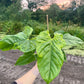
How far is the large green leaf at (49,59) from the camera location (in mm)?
232

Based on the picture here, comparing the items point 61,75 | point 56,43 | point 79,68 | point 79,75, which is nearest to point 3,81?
point 61,75

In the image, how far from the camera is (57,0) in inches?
632

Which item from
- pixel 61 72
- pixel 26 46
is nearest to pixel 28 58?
pixel 26 46

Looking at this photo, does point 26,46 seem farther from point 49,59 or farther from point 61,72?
point 61,72

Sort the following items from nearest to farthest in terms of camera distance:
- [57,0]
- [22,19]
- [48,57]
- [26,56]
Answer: [48,57] → [26,56] → [22,19] → [57,0]

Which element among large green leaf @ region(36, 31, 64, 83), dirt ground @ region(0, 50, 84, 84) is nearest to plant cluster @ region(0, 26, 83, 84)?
large green leaf @ region(36, 31, 64, 83)

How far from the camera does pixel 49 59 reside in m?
0.25

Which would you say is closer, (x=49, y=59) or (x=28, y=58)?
(x=49, y=59)

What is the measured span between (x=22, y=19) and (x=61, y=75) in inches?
267

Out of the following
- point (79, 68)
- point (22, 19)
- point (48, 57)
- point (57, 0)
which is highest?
point (57, 0)

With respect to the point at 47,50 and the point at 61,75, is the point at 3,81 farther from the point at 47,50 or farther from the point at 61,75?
the point at 47,50

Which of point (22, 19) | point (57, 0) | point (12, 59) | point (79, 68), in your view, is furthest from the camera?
point (57, 0)

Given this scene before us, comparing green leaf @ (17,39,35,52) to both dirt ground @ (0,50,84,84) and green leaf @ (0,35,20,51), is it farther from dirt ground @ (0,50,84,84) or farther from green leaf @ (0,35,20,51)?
dirt ground @ (0,50,84,84)

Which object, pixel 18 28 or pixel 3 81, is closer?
pixel 3 81
